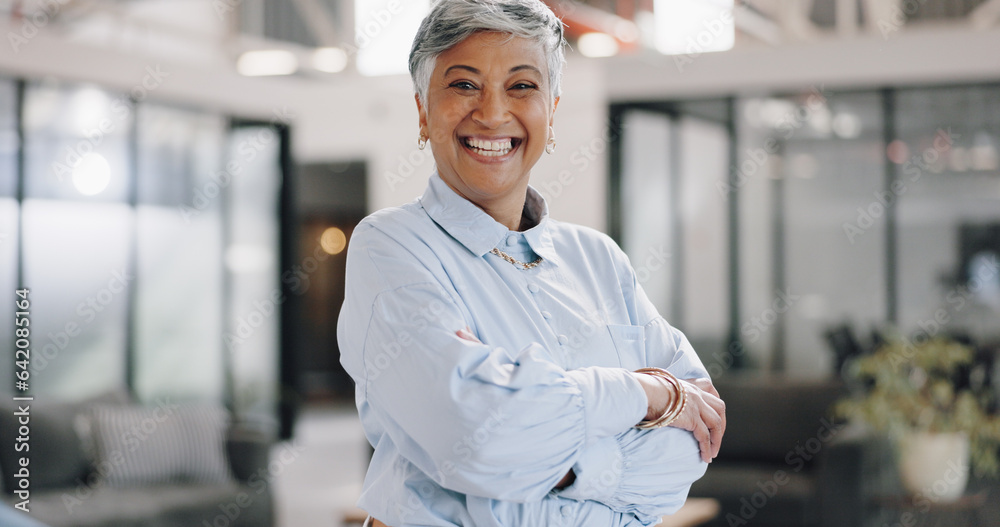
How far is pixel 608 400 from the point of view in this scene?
48.1 inches

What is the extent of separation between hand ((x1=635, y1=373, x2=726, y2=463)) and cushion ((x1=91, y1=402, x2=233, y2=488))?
14.3ft

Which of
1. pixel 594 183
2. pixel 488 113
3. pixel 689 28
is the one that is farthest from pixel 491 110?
pixel 594 183

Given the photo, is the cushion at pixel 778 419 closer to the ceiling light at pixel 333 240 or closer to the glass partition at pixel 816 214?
the glass partition at pixel 816 214

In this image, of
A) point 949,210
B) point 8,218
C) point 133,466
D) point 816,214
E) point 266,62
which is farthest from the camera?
point 266,62

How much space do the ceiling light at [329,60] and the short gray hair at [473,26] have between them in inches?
310

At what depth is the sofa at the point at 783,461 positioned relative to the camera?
16.0ft

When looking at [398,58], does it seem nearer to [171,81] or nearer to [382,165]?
[382,165]

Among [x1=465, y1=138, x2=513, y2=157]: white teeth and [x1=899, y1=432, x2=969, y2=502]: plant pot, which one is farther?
[x1=899, y1=432, x2=969, y2=502]: plant pot

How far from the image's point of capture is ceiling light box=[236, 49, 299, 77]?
8.69 meters

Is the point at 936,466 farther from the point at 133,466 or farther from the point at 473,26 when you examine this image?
the point at 473,26

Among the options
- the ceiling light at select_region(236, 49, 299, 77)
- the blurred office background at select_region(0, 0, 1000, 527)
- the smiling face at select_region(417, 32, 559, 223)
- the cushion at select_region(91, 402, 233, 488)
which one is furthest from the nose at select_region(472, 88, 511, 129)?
the ceiling light at select_region(236, 49, 299, 77)

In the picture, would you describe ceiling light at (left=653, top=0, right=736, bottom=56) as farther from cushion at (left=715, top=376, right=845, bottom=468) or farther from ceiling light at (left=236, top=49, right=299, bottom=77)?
ceiling light at (left=236, top=49, right=299, bottom=77)

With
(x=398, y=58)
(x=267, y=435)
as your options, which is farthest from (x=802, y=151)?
(x=267, y=435)

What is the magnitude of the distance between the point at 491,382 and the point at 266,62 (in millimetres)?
8250
